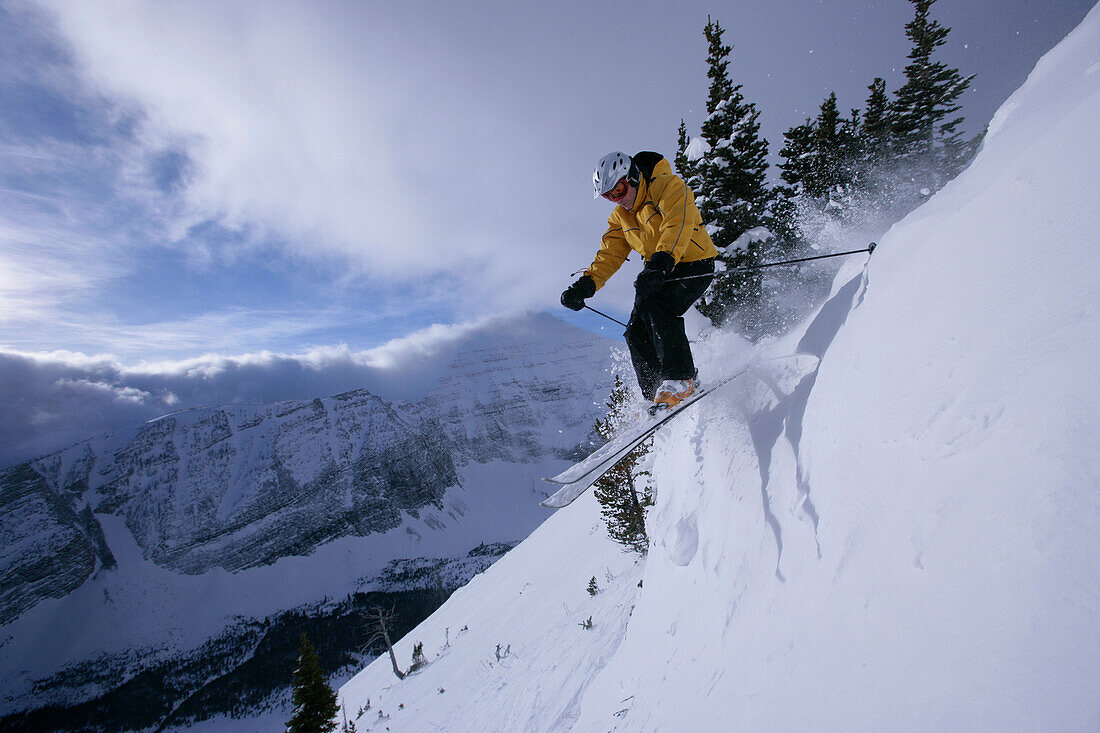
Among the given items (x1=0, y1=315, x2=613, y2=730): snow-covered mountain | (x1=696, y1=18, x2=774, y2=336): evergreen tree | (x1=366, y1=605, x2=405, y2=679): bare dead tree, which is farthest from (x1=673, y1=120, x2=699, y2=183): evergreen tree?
(x1=0, y1=315, x2=613, y2=730): snow-covered mountain

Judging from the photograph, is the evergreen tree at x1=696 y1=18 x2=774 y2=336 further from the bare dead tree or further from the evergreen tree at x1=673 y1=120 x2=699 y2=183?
the bare dead tree

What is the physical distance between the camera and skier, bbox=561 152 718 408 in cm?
473

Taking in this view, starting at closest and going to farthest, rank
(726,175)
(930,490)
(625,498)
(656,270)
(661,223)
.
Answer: (930,490)
(656,270)
(661,223)
(726,175)
(625,498)

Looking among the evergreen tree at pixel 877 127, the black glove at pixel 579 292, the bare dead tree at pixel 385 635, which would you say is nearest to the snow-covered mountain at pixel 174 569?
the bare dead tree at pixel 385 635

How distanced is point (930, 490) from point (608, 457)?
10.4ft

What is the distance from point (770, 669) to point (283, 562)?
682 feet

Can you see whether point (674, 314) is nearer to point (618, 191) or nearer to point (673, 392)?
point (673, 392)

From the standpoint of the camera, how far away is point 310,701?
1983 cm

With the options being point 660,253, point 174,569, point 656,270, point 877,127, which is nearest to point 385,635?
point 656,270

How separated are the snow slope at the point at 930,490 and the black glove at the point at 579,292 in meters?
2.26

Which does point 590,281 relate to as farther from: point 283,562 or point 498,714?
point 283,562

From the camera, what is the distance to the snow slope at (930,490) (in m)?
1.43

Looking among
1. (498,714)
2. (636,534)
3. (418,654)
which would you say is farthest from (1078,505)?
(418,654)

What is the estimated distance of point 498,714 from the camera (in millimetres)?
7809
